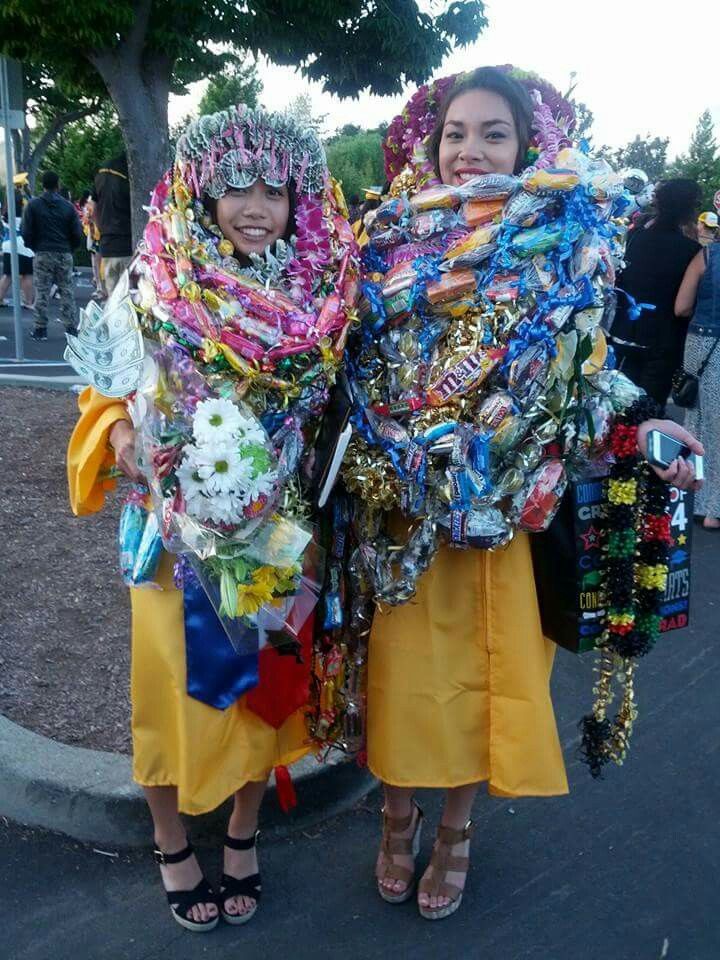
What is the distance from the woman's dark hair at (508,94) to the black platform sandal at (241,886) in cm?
181

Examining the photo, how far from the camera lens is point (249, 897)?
2297mm

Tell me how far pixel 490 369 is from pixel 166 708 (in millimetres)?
1087

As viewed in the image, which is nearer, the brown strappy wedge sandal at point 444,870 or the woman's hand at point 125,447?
the woman's hand at point 125,447

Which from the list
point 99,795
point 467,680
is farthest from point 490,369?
point 99,795

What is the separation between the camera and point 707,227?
20.4ft

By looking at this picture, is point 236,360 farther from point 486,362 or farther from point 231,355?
point 486,362

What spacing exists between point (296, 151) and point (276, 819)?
186 centimetres

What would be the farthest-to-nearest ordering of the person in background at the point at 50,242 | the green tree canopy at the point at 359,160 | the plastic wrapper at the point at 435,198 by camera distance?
the green tree canopy at the point at 359,160 < the person in background at the point at 50,242 < the plastic wrapper at the point at 435,198

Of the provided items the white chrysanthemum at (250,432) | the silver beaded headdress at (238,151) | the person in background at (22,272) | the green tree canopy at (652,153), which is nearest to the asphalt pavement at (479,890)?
the white chrysanthemum at (250,432)

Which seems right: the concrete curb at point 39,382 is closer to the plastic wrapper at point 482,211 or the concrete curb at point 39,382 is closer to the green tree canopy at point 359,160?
the plastic wrapper at point 482,211

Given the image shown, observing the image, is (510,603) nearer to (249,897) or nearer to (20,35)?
(249,897)

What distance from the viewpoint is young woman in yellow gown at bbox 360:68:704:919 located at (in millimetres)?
2086

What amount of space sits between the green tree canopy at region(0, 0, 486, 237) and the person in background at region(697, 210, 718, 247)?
217 cm

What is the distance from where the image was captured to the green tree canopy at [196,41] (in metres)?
5.71
